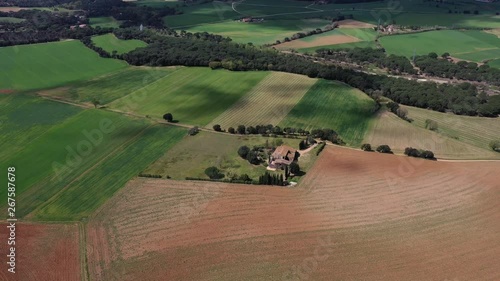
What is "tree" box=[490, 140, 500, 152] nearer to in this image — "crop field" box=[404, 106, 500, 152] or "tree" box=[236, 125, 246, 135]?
"crop field" box=[404, 106, 500, 152]

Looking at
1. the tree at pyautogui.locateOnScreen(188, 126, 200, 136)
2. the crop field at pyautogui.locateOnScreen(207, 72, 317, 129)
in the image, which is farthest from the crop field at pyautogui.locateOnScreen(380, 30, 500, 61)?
the tree at pyautogui.locateOnScreen(188, 126, 200, 136)

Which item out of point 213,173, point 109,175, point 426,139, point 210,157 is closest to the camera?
point 213,173

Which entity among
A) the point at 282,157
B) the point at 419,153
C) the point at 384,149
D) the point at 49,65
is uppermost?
the point at 419,153

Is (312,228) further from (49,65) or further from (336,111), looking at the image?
(49,65)

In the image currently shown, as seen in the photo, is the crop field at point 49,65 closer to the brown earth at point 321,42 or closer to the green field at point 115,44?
the green field at point 115,44

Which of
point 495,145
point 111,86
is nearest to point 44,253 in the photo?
point 111,86
